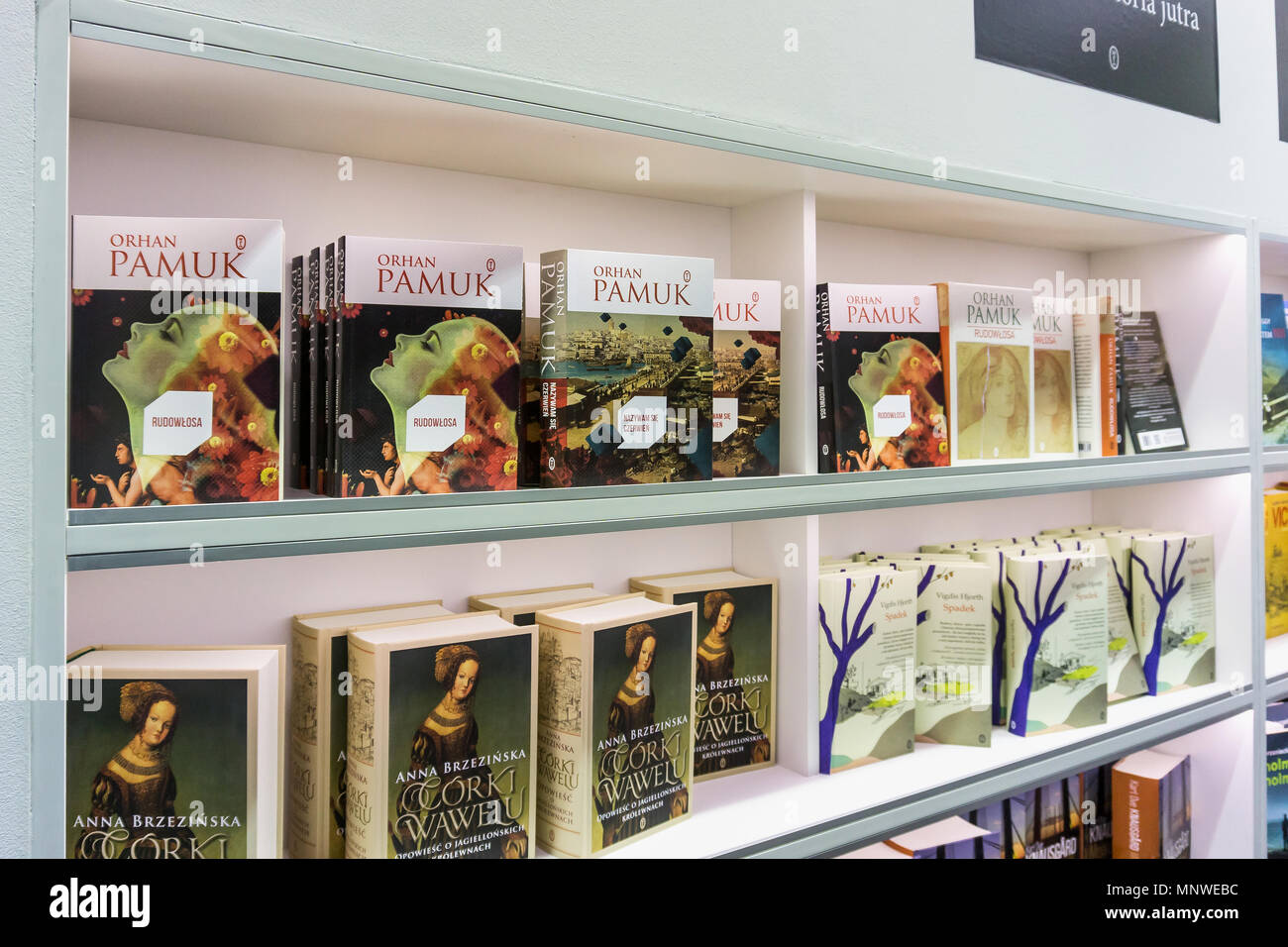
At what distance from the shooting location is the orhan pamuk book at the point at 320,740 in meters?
1.17

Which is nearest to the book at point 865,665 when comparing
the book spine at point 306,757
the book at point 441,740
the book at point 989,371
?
the book at point 989,371

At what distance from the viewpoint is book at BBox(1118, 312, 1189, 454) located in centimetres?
195

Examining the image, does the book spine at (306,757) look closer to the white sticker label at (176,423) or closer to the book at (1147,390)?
the white sticker label at (176,423)

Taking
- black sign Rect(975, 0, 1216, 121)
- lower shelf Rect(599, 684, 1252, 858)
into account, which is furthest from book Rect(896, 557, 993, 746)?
black sign Rect(975, 0, 1216, 121)

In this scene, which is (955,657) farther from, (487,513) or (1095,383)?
(487,513)

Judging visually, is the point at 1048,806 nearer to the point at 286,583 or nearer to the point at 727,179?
the point at 727,179

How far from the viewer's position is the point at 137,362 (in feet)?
3.13

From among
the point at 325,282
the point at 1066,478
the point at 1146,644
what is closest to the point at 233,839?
the point at 325,282

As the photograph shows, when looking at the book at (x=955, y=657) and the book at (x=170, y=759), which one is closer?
the book at (x=170, y=759)

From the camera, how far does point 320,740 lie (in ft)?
3.84

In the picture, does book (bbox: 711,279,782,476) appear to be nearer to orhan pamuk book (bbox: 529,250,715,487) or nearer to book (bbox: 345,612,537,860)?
orhan pamuk book (bbox: 529,250,715,487)

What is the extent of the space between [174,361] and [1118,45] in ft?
6.53

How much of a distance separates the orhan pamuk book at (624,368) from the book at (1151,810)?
1.33 meters

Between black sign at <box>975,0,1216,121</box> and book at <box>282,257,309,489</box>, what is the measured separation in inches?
51.1
